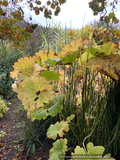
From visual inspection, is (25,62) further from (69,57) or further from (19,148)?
(19,148)

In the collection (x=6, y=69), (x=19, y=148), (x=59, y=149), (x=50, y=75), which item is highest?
(x=50, y=75)

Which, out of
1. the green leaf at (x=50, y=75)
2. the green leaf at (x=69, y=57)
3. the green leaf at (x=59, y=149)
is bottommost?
the green leaf at (x=59, y=149)

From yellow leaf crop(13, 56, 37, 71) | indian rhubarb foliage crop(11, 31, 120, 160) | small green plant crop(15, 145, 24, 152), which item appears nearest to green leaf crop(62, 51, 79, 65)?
indian rhubarb foliage crop(11, 31, 120, 160)

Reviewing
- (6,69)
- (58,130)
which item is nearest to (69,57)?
(58,130)

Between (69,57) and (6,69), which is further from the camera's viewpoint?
(6,69)

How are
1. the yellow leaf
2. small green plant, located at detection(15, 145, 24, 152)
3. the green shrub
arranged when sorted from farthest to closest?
1. the green shrub
2. small green plant, located at detection(15, 145, 24, 152)
3. the yellow leaf

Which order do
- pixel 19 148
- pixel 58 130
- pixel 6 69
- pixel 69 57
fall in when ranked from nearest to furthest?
1. pixel 69 57
2. pixel 58 130
3. pixel 19 148
4. pixel 6 69

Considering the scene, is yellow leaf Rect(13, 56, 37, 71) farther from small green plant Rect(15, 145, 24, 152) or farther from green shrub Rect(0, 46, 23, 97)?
green shrub Rect(0, 46, 23, 97)

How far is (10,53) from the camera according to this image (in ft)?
13.9

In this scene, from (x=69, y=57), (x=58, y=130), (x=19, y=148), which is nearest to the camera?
(x=69, y=57)

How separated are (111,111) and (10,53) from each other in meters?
4.42

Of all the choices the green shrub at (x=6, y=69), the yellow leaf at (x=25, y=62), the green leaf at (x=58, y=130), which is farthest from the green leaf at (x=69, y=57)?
the green shrub at (x=6, y=69)

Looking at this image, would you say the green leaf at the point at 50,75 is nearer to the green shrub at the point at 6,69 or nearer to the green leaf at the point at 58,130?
the green leaf at the point at 58,130

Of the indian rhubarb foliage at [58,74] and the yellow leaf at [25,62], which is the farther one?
the yellow leaf at [25,62]
